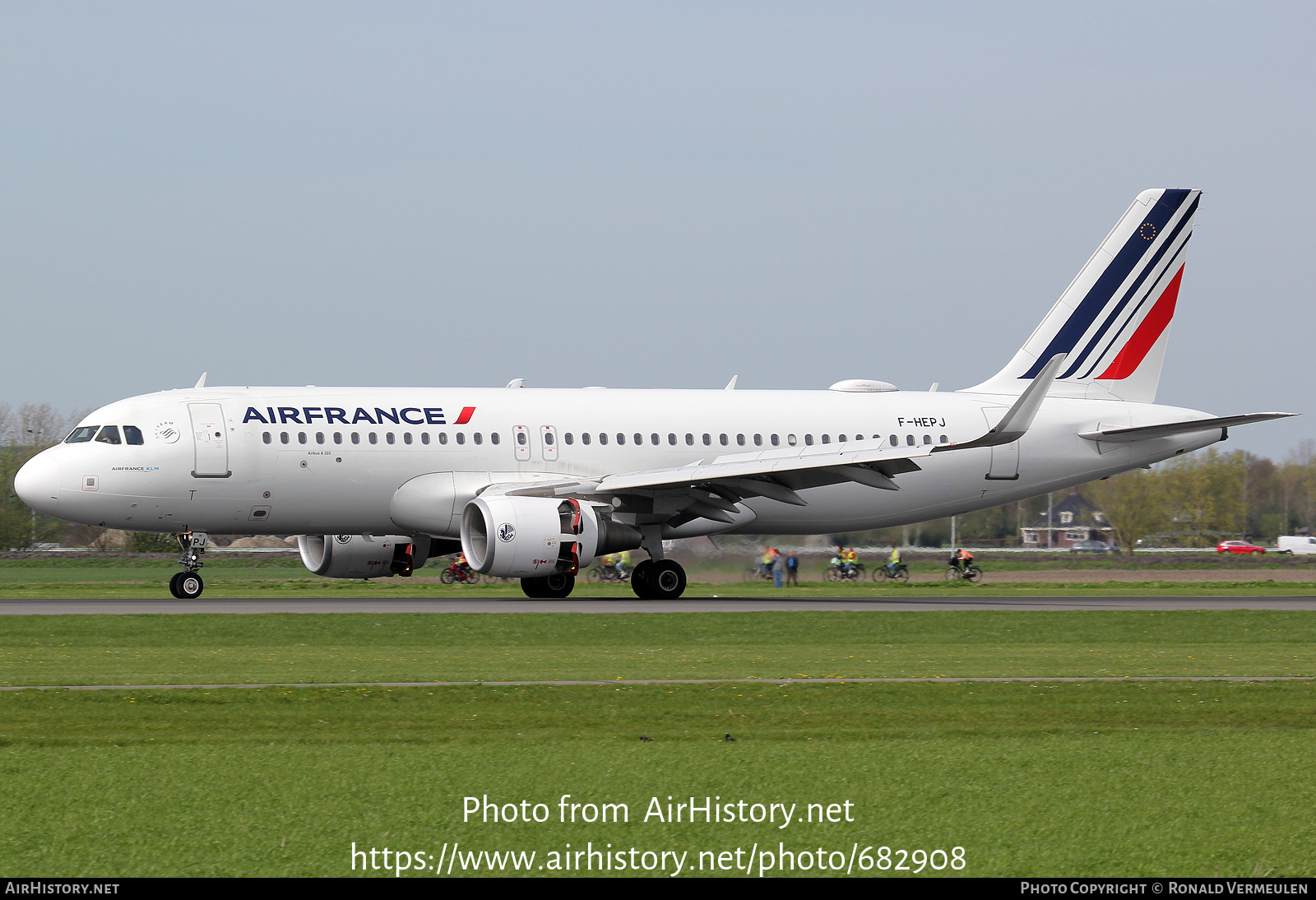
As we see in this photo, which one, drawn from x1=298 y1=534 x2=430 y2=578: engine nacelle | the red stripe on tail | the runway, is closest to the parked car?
the red stripe on tail

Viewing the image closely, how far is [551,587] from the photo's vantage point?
3684cm

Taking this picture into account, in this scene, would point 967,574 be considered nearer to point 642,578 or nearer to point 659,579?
point 659,579

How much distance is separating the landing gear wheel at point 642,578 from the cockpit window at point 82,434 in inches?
493

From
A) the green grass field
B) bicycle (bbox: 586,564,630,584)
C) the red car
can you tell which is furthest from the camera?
Result: the red car

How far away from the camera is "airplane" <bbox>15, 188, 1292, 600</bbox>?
3403 cm

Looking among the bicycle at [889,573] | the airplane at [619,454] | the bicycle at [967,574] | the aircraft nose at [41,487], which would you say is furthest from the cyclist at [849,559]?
the aircraft nose at [41,487]

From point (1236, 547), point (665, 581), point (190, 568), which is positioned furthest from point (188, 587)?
point (1236, 547)

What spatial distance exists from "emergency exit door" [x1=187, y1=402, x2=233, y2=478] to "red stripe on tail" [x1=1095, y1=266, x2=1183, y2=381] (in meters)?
22.7

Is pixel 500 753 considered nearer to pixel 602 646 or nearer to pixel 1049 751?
pixel 1049 751

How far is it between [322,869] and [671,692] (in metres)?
8.34

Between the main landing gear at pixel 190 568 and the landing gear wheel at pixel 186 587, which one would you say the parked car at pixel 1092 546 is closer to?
the main landing gear at pixel 190 568

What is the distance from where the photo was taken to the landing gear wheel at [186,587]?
34.7 metres

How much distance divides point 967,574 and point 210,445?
30.3m

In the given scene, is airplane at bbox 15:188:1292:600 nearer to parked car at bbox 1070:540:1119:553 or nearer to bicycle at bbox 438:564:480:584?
bicycle at bbox 438:564:480:584
